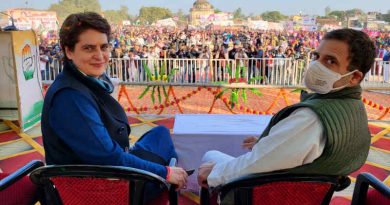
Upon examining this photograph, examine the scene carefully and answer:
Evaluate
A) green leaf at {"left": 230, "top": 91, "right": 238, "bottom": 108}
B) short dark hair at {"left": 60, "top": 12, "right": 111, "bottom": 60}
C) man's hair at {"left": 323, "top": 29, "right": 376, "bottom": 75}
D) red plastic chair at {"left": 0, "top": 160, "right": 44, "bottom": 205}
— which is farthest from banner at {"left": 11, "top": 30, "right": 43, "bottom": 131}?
man's hair at {"left": 323, "top": 29, "right": 376, "bottom": 75}

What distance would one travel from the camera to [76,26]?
1620 millimetres

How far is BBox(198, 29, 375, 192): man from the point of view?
1.31m

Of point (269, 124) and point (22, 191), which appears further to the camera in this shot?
point (22, 191)

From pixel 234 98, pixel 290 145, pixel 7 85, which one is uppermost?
pixel 290 145

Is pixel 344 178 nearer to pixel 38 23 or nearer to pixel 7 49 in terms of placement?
pixel 7 49

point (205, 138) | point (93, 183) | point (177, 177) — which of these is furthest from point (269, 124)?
point (205, 138)

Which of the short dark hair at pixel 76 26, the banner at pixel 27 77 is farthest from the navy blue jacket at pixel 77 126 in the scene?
the banner at pixel 27 77

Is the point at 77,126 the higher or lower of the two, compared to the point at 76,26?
lower

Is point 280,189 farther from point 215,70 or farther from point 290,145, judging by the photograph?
point 215,70

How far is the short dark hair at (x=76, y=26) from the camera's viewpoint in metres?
1.61

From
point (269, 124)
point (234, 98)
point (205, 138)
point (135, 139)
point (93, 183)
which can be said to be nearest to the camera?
point (93, 183)

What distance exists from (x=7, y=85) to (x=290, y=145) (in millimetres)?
5374

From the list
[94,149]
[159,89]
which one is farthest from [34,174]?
[159,89]

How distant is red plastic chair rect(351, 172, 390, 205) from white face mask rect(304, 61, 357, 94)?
0.42 meters
